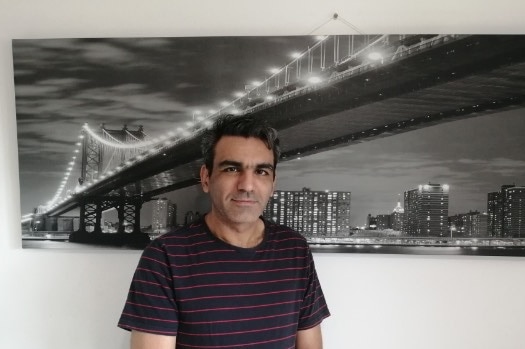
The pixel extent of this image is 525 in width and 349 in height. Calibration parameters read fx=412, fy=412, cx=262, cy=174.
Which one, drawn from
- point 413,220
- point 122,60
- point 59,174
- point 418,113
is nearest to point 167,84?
point 122,60

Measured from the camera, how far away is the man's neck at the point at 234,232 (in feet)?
4.02

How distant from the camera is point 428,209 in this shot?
4.82 ft

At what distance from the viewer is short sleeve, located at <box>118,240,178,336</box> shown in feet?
3.56

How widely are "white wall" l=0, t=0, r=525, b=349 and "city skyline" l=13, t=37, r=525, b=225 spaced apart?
8 cm

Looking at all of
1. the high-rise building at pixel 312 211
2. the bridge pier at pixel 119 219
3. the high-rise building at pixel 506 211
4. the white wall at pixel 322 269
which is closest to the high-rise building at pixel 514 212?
the high-rise building at pixel 506 211

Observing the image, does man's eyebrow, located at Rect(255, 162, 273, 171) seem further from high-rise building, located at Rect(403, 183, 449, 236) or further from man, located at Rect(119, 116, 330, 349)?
high-rise building, located at Rect(403, 183, 449, 236)

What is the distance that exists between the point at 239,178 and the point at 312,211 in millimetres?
427

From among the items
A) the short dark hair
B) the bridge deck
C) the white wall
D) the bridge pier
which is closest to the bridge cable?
the white wall

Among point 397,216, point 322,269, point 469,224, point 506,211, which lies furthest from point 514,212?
point 322,269

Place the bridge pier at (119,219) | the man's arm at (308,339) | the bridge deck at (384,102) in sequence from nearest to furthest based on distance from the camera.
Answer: the man's arm at (308,339), the bridge deck at (384,102), the bridge pier at (119,219)

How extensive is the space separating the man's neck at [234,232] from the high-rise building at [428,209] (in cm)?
59

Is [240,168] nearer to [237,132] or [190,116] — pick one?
[237,132]

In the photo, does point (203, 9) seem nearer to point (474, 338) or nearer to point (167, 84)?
point (167, 84)

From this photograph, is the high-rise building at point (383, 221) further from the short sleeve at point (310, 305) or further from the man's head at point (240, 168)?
the man's head at point (240, 168)
